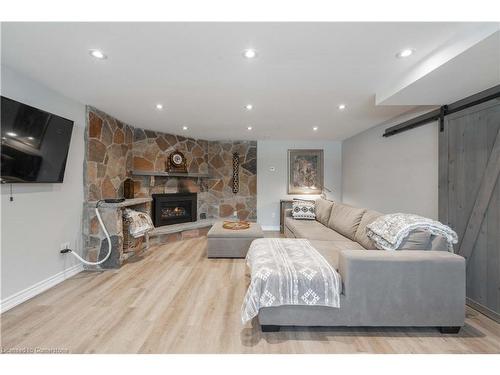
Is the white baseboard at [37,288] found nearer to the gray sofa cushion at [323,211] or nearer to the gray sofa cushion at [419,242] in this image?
the gray sofa cushion at [419,242]

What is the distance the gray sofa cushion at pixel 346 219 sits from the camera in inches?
124

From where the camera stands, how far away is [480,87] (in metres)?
2.09

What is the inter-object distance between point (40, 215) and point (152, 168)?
2371 millimetres

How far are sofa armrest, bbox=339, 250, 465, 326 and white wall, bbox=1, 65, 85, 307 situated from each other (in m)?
3.14

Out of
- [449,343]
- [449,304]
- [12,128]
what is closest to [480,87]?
[449,304]

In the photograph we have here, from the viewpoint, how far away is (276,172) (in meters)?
5.84

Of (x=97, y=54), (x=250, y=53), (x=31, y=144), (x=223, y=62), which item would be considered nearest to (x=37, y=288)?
(x=31, y=144)

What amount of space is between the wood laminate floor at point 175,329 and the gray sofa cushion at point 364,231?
91 centimetres

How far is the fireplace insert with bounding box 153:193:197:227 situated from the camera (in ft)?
15.7

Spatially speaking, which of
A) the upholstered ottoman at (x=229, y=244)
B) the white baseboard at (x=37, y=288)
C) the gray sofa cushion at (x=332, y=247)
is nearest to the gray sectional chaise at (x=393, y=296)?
the gray sofa cushion at (x=332, y=247)

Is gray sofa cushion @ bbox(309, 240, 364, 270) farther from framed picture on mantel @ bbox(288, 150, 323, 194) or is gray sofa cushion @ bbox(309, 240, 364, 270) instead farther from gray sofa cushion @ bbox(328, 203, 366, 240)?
framed picture on mantel @ bbox(288, 150, 323, 194)
